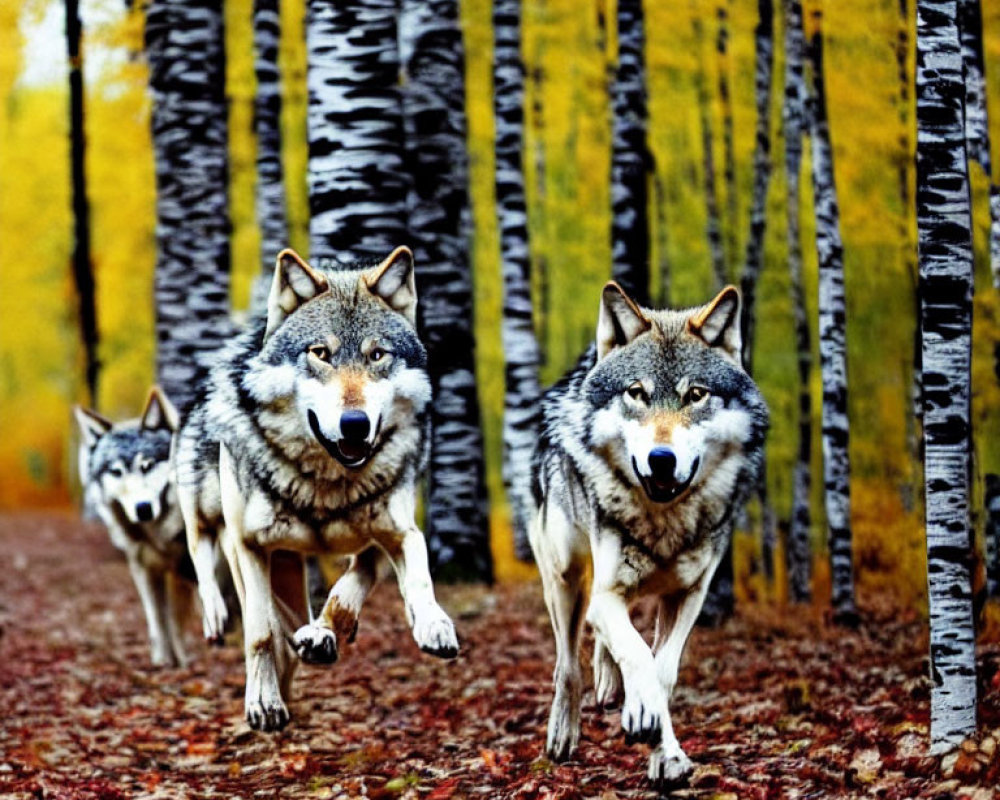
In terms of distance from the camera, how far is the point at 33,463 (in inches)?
1727

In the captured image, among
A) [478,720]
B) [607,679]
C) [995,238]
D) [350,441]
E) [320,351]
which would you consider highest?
[995,238]

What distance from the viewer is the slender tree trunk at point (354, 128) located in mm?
7461

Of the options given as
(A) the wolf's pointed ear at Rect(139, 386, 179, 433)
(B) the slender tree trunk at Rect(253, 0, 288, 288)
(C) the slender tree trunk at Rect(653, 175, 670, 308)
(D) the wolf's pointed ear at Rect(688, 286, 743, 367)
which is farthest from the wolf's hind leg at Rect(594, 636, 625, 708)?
(C) the slender tree trunk at Rect(653, 175, 670, 308)

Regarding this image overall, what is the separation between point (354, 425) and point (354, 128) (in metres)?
2.90

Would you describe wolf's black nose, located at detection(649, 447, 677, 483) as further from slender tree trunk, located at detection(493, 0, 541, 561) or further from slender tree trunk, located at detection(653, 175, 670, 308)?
slender tree trunk, located at detection(653, 175, 670, 308)

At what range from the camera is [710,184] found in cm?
1852

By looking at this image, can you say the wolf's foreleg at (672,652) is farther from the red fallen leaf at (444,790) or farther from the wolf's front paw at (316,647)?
the wolf's front paw at (316,647)

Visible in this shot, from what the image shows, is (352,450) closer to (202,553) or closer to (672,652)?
(672,652)

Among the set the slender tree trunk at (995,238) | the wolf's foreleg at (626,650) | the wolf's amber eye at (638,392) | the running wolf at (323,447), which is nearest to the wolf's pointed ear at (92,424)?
the running wolf at (323,447)

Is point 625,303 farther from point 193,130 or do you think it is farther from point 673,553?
point 193,130

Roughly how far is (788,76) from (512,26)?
3736 mm

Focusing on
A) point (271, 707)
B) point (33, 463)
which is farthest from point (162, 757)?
point (33, 463)

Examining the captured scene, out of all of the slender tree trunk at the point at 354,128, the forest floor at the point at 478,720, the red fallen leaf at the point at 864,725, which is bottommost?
the forest floor at the point at 478,720

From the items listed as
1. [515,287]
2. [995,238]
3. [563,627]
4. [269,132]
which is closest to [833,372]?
[995,238]
